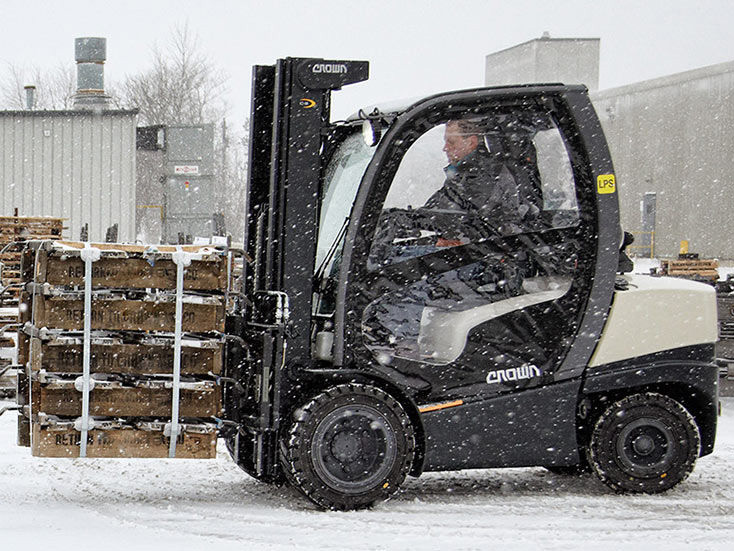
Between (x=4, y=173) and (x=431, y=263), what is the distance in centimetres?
1744

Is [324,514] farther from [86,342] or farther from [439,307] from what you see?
[86,342]

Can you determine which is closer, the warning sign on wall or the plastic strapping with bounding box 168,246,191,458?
the plastic strapping with bounding box 168,246,191,458

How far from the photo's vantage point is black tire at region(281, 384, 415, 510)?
16.5ft

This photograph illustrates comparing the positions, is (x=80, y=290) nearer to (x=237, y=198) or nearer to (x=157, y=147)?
(x=157, y=147)

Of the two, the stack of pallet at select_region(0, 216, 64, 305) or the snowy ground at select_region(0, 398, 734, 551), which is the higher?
the stack of pallet at select_region(0, 216, 64, 305)

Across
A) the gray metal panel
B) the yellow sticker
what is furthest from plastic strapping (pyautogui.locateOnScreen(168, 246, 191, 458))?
the gray metal panel

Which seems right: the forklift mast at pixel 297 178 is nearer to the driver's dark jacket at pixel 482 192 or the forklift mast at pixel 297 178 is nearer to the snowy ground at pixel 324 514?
the driver's dark jacket at pixel 482 192

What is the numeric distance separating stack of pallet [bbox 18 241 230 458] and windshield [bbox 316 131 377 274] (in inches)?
24.2

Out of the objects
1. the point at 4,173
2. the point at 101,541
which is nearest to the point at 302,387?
the point at 101,541

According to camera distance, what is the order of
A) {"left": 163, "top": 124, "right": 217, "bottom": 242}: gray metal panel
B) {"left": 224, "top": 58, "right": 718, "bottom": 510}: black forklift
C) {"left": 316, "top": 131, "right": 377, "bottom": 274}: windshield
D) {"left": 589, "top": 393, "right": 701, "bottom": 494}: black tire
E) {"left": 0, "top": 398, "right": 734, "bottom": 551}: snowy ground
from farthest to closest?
1. {"left": 163, "top": 124, "right": 217, "bottom": 242}: gray metal panel
2. {"left": 589, "top": 393, "right": 701, "bottom": 494}: black tire
3. {"left": 316, "top": 131, "right": 377, "bottom": 274}: windshield
4. {"left": 224, "top": 58, "right": 718, "bottom": 510}: black forklift
5. {"left": 0, "top": 398, "right": 734, "bottom": 551}: snowy ground

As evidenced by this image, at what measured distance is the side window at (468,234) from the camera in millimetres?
5164

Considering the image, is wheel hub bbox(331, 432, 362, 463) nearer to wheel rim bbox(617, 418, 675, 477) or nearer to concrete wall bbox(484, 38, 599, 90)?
wheel rim bbox(617, 418, 675, 477)

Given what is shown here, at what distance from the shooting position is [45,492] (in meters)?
5.52

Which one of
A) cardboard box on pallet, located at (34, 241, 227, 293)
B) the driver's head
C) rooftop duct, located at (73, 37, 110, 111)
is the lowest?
cardboard box on pallet, located at (34, 241, 227, 293)
